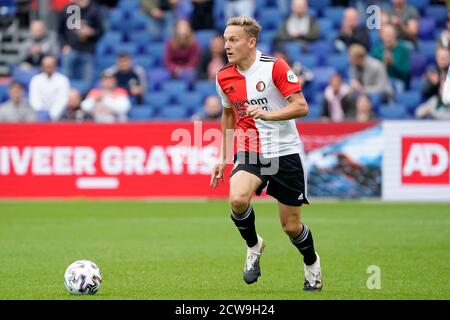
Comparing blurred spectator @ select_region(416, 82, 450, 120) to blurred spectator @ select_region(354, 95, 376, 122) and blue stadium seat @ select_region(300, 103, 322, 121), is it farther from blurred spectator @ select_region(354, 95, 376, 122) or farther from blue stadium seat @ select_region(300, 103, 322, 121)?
blue stadium seat @ select_region(300, 103, 322, 121)

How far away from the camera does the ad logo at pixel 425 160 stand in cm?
1806

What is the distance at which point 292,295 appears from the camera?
8484 millimetres

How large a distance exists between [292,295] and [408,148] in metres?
10.2

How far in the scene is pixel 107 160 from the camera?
19.0m

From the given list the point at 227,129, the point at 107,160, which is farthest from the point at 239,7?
the point at 227,129

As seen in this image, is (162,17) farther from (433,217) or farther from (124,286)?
(124,286)

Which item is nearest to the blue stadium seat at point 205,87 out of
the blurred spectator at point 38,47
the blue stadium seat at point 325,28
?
the blue stadium seat at point 325,28

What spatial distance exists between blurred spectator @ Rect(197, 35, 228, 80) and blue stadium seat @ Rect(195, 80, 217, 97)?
0.38 ft

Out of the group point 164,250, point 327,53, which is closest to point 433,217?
point 164,250

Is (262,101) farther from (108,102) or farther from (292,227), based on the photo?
(108,102)

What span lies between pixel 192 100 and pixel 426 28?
17.5ft

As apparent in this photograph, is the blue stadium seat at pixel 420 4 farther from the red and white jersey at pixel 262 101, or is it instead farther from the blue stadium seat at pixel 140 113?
the red and white jersey at pixel 262 101

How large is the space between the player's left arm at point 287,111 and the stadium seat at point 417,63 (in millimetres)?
13542

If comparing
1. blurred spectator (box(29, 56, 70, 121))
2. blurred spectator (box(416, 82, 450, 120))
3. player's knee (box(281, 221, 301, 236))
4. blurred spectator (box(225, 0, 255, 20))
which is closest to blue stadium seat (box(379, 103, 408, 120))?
blurred spectator (box(416, 82, 450, 120))
